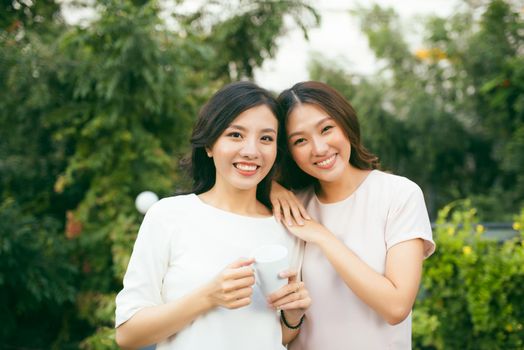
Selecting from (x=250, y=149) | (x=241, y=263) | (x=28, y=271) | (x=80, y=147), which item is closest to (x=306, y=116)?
(x=250, y=149)

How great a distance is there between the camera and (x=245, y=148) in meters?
1.66

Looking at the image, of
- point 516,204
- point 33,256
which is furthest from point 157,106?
point 516,204

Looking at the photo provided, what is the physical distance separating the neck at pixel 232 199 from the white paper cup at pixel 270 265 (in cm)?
36

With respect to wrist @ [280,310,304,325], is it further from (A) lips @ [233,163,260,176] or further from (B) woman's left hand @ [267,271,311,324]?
(A) lips @ [233,163,260,176]

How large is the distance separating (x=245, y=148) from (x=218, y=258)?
383 millimetres

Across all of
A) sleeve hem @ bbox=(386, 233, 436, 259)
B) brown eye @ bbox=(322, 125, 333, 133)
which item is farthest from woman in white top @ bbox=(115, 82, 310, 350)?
sleeve hem @ bbox=(386, 233, 436, 259)

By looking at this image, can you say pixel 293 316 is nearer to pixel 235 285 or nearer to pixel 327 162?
pixel 235 285

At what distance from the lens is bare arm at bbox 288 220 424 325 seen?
1.63 m

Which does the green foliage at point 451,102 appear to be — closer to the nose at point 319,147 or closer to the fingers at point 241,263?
the nose at point 319,147

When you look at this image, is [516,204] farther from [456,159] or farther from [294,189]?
[294,189]

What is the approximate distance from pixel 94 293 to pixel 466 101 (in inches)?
257

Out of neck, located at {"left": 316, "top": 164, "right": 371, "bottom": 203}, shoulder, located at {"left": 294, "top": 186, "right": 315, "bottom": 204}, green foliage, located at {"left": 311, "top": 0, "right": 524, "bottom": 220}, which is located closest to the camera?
neck, located at {"left": 316, "top": 164, "right": 371, "bottom": 203}

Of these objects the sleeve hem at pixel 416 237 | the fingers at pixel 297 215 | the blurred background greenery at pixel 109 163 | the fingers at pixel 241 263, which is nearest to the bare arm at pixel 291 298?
the fingers at pixel 241 263

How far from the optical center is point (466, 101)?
787 cm
